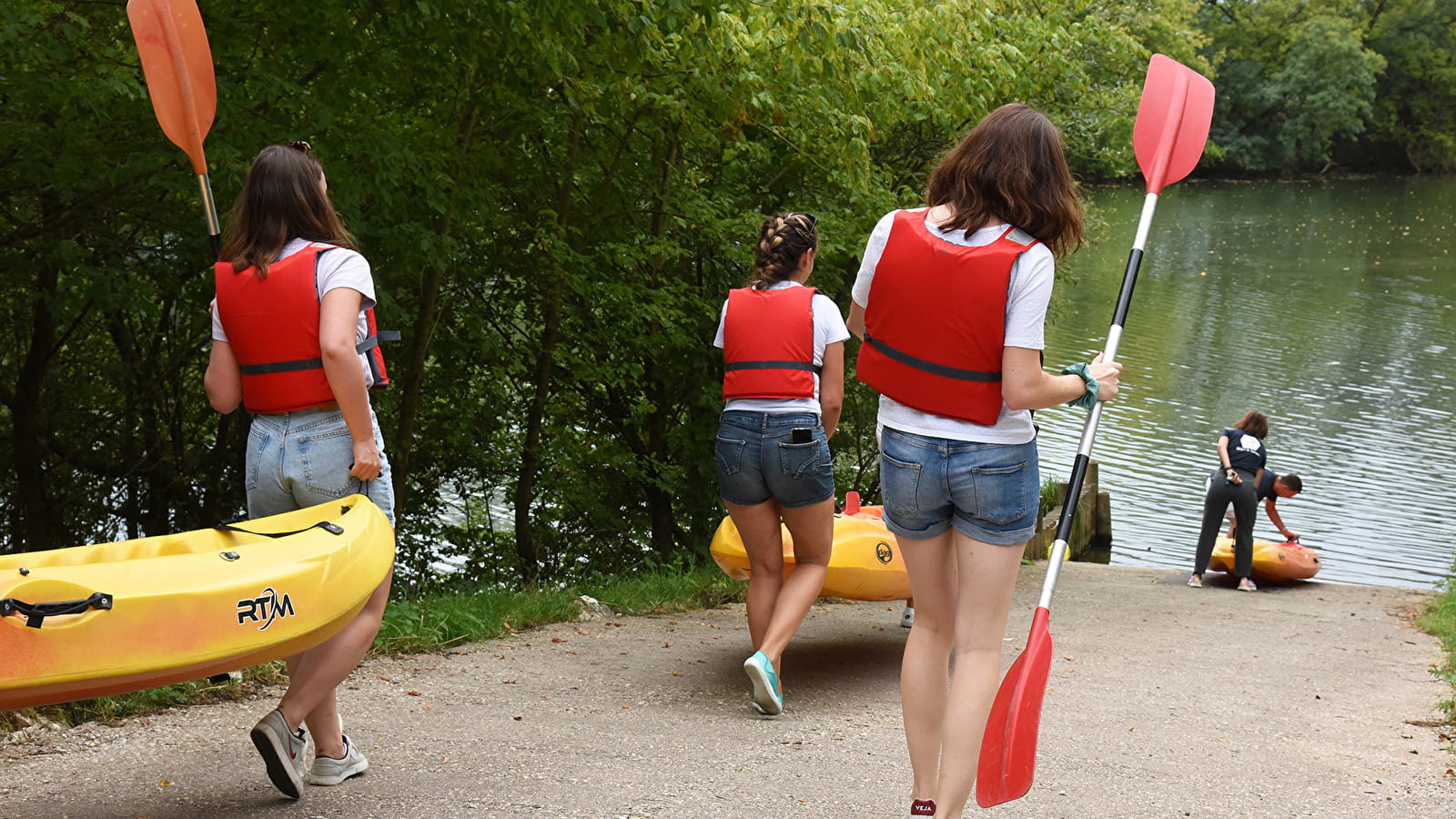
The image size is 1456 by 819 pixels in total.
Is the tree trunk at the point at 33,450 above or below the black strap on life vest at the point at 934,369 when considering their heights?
below

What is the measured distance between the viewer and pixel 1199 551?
11.8m

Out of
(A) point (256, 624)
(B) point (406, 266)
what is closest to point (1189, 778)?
(A) point (256, 624)

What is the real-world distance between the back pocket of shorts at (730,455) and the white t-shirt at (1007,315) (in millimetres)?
1534

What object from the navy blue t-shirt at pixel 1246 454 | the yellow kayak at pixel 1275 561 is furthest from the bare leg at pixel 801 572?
the yellow kayak at pixel 1275 561

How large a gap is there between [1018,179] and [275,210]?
1932 millimetres

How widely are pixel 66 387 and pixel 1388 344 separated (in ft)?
80.9

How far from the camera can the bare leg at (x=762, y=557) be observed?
16.0 feet

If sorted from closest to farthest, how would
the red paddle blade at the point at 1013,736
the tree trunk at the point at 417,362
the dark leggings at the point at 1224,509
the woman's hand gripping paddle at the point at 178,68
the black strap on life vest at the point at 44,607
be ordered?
1. the black strap on life vest at the point at 44,607
2. the red paddle blade at the point at 1013,736
3. the woman's hand gripping paddle at the point at 178,68
4. the tree trunk at the point at 417,362
5. the dark leggings at the point at 1224,509

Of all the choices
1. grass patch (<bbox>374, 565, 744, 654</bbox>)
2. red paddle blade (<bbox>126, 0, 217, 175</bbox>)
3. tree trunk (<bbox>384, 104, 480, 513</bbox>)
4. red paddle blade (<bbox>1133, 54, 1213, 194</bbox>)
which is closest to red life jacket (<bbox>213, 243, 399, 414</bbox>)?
red paddle blade (<bbox>126, 0, 217, 175</bbox>)

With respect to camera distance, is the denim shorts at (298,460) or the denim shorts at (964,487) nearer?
the denim shorts at (964,487)

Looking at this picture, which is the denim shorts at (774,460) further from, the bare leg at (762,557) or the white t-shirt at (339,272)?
the white t-shirt at (339,272)

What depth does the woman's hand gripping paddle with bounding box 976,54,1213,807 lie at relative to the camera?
126 inches

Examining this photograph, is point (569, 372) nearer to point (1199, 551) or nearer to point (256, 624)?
point (1199, 551)

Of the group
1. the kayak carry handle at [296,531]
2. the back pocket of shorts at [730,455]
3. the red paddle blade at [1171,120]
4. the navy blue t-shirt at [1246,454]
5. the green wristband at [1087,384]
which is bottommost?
the navy blue t-shirt at [1246,454]
